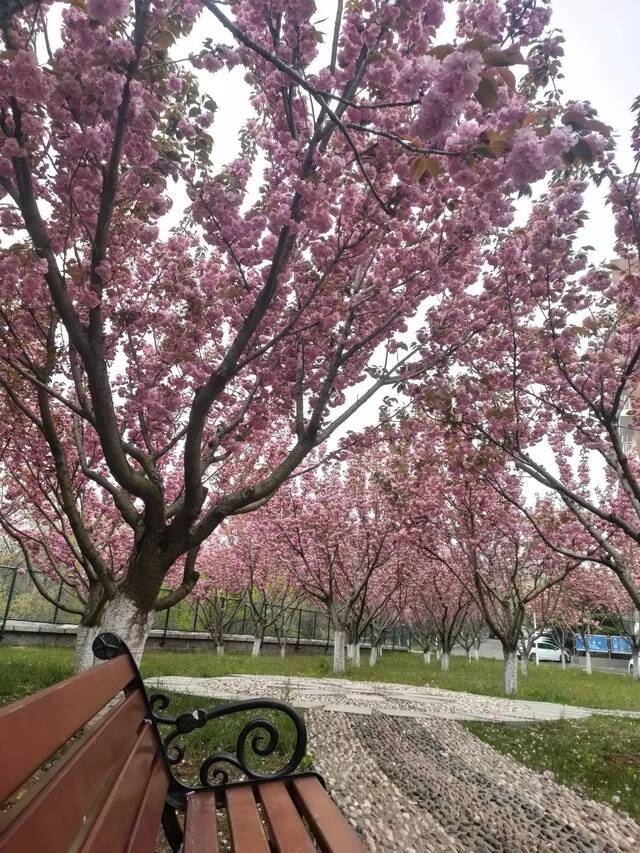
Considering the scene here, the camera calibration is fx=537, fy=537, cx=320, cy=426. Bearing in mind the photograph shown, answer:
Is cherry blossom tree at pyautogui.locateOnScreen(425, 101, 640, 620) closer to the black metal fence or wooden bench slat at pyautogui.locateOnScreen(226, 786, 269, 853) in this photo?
wooden bench slat at pyautogui.locateOnScreen(226, 786, 269, 853)

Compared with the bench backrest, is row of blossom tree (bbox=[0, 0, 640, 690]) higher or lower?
higher

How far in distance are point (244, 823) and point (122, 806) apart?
0.72m

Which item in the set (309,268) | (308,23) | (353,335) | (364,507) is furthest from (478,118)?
(364,507)

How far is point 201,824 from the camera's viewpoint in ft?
6.56

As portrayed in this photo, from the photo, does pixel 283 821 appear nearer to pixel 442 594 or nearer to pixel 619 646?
pixel 442 594

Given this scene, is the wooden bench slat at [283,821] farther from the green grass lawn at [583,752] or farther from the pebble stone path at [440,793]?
the green grass lawn at [583,752]

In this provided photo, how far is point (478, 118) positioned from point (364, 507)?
1249cm

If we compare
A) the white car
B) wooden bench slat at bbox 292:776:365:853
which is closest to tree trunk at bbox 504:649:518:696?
wooden bench slat at bbox 292:776:365:853

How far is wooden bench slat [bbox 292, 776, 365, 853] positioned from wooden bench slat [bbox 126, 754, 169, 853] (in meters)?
0.54

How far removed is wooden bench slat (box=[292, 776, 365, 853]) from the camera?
5.61ft

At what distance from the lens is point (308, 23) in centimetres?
354

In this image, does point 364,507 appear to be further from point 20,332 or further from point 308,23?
point 308,23

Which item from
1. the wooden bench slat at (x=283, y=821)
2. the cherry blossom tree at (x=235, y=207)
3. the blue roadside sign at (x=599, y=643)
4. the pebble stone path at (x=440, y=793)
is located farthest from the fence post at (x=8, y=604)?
the blue roadside sign at (x=599, y=643)

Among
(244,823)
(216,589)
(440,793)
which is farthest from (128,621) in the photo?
(216,589)
